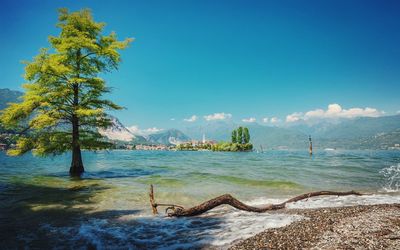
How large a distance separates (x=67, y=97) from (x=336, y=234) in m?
23.3

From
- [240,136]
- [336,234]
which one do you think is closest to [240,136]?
[240,136]

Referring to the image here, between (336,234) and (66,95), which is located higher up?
(66,95)

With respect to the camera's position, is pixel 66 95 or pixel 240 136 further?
pixel 240 136

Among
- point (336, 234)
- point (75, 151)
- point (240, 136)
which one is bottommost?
point (336, 234)

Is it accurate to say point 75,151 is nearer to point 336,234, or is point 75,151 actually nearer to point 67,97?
point 67,97

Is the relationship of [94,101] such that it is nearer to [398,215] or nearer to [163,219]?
[163,219]

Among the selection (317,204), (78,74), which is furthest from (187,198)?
(78,74)

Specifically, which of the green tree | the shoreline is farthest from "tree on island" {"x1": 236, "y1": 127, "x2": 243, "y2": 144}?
the shoreline

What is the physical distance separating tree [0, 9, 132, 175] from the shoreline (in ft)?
60.8

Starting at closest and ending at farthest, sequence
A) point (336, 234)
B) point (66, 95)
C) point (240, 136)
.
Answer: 1. point (336, 234)
2. point (66, 95)
3. point (240, 136)

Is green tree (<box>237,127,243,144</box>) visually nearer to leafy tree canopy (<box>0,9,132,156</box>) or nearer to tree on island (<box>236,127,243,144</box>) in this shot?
tree on island (<box>236,127,243,144</box>)

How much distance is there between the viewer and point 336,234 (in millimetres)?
7316

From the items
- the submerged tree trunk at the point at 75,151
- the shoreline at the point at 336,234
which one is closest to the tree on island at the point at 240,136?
the submerged tree trunk at the point at 75,151

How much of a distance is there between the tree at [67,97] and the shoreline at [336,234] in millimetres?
18517
